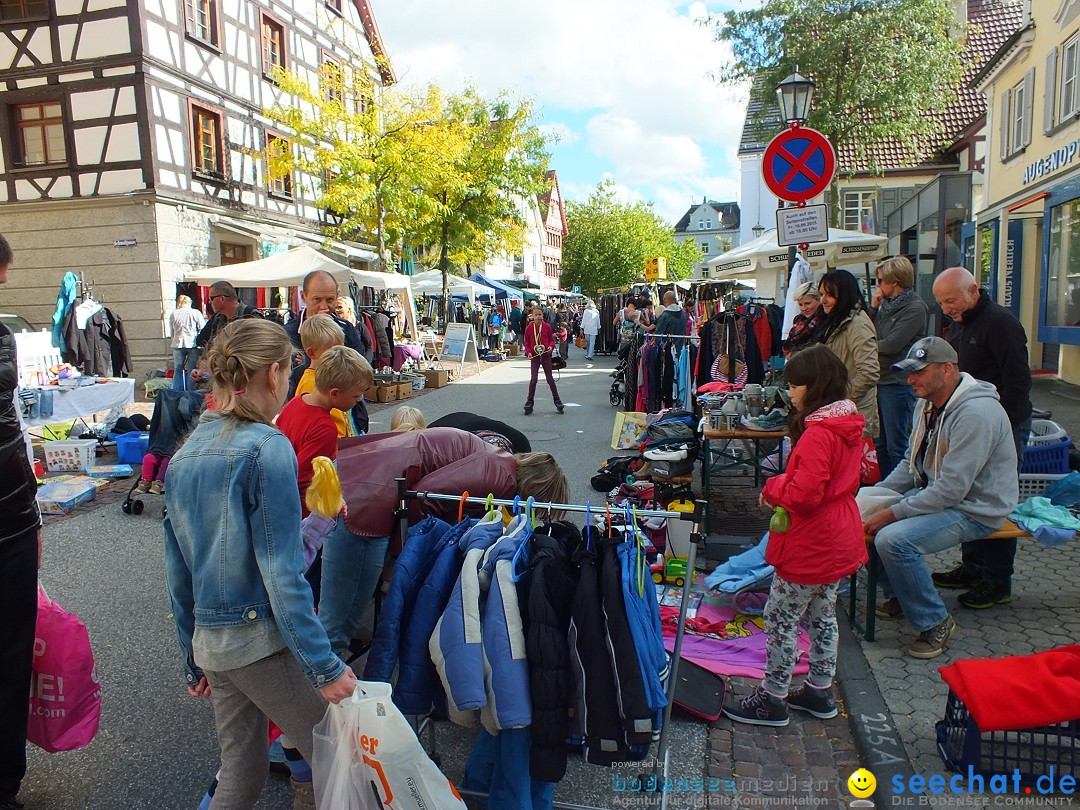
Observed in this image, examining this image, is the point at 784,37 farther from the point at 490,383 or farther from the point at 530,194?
the point at 490,383

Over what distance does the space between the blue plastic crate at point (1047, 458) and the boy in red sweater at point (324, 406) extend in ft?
14.5

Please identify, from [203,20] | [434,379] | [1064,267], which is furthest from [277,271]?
[1064,267]

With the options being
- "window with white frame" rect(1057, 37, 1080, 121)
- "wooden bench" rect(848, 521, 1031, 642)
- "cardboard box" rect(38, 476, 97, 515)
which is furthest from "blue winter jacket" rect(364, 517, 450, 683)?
"window with white frame" rect(1057, 37, 1080, 121)

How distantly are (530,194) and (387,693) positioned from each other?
26556 mm

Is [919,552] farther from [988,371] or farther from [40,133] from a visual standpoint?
[40,133]

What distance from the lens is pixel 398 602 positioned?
255 cm

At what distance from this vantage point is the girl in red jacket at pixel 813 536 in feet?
10.3

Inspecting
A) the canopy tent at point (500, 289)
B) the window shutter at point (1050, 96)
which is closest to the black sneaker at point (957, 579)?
the window shutter at point (1050, 96)

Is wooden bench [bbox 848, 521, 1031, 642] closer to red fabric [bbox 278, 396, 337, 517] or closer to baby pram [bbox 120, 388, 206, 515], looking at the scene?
red fabric [bbox 278, 396, 337, 517]

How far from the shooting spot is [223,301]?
6383 millimetres

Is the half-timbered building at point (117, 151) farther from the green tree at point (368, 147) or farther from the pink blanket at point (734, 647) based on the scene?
the pink blanket at point (734, 647)

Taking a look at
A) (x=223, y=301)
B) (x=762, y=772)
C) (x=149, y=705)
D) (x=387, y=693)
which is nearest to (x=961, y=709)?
(x=762, y=772)

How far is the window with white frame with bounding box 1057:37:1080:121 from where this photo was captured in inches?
530

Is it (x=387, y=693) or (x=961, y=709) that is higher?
(x=387, y=693)
